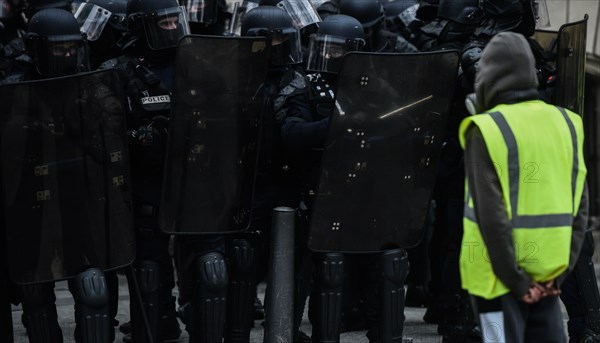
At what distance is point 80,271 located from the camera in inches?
220

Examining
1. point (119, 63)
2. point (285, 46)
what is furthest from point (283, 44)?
point (119, 63)

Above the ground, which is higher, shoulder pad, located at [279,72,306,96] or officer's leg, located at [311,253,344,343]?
shoulder pad, located at [279,72,306,96]

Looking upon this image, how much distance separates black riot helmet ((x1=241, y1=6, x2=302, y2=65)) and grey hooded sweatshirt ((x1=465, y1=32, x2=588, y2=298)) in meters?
2.11

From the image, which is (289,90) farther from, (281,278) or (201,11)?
(201,11)

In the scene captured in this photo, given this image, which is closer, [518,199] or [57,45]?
[518,199]

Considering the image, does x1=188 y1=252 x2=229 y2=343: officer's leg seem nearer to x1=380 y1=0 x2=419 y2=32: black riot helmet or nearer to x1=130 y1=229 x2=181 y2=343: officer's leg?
x1=130 y1=229 x2=181 y2=343: officer's leg

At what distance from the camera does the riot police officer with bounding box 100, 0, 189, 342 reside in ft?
19.4

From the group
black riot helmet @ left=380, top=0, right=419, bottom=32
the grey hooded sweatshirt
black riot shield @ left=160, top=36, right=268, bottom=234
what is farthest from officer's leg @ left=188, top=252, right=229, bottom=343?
black riot helmet @ left=380, top=0, right=419, bottom=32

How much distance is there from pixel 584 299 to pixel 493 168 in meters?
2.34

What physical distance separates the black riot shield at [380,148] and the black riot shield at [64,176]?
2.99 feet

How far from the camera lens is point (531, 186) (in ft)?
14.1

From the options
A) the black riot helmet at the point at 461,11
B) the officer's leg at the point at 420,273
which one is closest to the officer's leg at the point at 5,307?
the officer's leg at the point at 420,273

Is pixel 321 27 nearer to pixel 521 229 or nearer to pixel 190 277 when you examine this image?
pixel 190 277

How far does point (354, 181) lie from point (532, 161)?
1.58 metres
